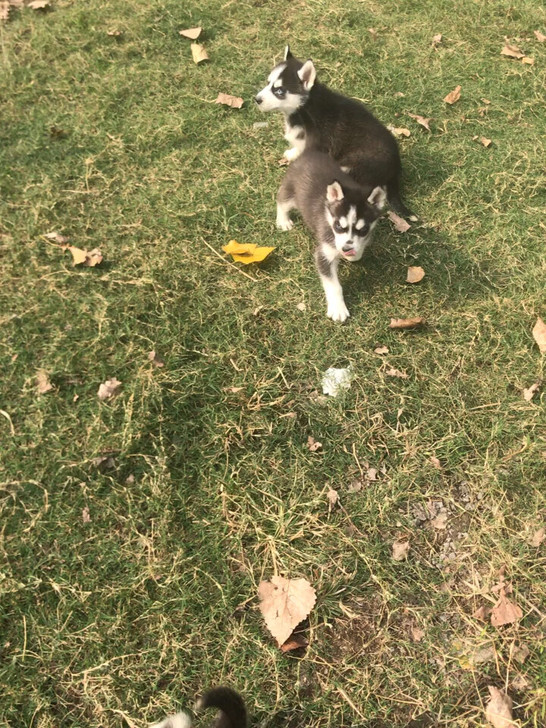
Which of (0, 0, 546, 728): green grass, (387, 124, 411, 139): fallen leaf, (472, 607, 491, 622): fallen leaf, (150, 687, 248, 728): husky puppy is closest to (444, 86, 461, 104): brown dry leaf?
(0, 0, 546, 728): green grass

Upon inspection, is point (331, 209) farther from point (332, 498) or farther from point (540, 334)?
point (332, 498)

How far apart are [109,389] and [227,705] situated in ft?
6.78

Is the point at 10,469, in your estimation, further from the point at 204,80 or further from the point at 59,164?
the point at 204,80

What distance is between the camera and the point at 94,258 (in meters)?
4.29

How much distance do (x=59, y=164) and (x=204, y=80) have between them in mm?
1841

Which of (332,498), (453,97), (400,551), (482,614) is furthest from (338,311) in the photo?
(453,97)

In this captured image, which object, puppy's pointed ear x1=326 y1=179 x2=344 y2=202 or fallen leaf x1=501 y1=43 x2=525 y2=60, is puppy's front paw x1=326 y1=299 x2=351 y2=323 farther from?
fallen leaf x1=501 y1=43 x2=525 y2=60

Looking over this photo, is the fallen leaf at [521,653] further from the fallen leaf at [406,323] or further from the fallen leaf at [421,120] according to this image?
the fallen leaf at [421,120]

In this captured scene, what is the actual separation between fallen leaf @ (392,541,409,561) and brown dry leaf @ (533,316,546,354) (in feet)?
5.81

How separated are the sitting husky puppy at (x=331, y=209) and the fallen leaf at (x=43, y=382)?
2.03m

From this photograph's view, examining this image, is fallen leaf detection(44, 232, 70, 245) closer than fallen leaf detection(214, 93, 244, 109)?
Yes

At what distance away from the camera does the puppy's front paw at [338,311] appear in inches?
158

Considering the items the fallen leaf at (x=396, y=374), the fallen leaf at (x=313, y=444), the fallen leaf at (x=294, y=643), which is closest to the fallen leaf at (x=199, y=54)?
the fallen leaf at (x=396, y=374)

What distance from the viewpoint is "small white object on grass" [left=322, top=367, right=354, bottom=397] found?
12.1 ft
